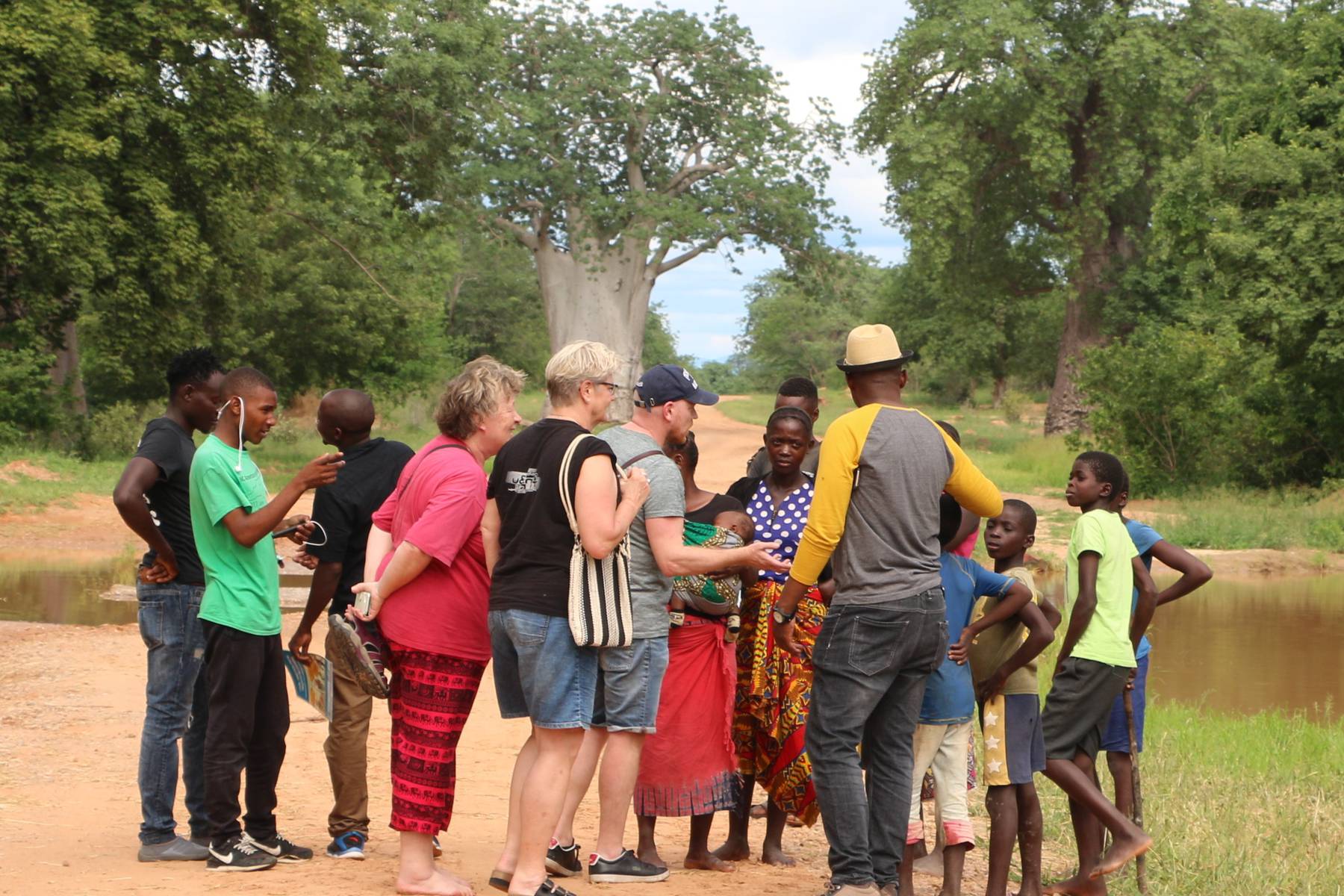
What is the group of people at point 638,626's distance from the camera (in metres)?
4.68

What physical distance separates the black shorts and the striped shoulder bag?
1.71 meters

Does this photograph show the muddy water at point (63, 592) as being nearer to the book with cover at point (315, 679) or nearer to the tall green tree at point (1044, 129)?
the book with cover at point (315, 679)

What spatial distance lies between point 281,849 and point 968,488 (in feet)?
9.34

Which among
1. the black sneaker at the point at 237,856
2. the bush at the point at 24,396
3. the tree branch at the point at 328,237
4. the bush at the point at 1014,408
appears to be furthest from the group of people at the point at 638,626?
the bush at the point at 1014,408

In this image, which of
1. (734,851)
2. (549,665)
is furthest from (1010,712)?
(549,665)

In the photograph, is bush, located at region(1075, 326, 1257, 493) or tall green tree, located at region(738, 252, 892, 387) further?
tall green tree, located at region(738, 252, 892, 387)

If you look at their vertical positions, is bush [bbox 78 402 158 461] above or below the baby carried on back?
above

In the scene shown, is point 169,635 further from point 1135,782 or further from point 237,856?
point 1135,782

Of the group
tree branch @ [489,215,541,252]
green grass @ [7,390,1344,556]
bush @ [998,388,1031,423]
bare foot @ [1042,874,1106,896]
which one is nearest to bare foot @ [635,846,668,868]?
bare foot @ [1042,874,1106,896]

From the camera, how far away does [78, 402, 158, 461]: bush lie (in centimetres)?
2495

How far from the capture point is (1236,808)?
659 cm

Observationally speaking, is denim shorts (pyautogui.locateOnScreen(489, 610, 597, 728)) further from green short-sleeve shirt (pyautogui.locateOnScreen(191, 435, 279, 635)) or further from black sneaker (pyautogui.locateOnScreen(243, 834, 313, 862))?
black sneaker (pyautogui.locateOnScreen(243, 834, 313, 862))

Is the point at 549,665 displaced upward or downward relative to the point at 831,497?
downward

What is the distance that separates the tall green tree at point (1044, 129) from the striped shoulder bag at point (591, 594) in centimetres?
3107
